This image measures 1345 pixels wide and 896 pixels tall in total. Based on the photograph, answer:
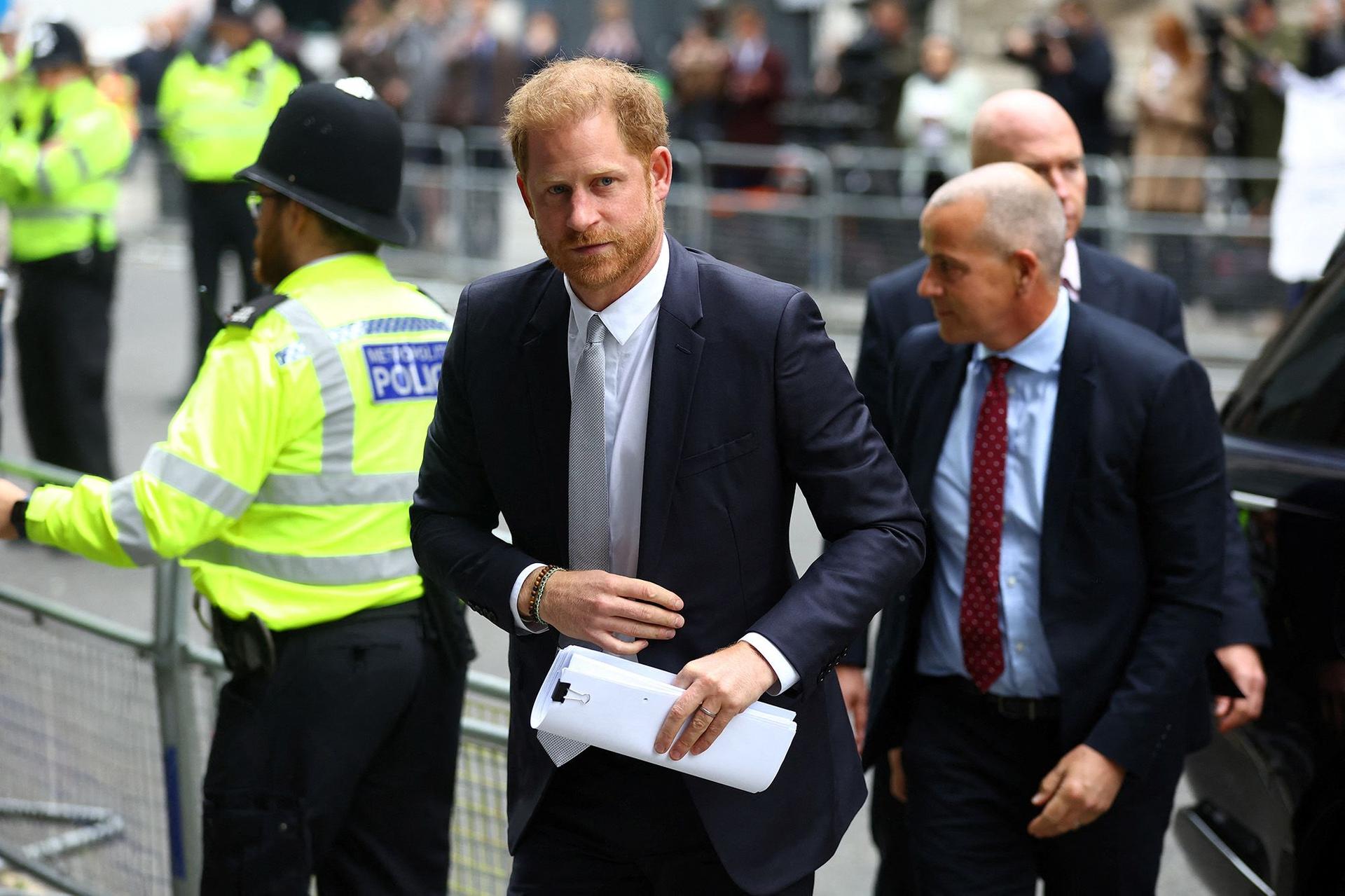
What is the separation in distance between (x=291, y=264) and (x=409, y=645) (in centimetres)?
82

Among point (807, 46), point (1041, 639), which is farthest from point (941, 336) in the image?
point (807, 46)

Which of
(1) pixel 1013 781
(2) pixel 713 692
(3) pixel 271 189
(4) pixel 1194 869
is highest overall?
(3) pixel 271 189

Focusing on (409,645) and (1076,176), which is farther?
(1076,176)

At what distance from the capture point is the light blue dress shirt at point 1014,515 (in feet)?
10.9

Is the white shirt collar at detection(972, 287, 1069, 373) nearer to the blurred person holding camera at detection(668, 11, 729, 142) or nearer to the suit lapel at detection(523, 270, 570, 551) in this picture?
the suit lapel at detection(523, 270, 570, 551)

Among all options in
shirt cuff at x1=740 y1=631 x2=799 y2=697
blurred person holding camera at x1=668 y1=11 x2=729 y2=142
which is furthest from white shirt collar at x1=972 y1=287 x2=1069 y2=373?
blurred person holding camera at x1=668 y1=11 x2=729 y2=142

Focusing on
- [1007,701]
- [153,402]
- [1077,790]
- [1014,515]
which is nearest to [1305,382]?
[1014,515]

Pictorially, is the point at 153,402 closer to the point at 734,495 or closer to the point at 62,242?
the point at 62,242

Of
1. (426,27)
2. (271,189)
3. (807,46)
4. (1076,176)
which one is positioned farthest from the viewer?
(807,46)

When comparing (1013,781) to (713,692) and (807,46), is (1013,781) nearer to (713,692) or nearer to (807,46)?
(713,692)

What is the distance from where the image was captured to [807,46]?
2208cm

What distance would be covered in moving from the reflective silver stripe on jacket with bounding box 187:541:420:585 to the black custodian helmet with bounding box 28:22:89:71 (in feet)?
18.1

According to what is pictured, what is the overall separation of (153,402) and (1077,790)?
9130 millimetres

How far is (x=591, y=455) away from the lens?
2.59 m
